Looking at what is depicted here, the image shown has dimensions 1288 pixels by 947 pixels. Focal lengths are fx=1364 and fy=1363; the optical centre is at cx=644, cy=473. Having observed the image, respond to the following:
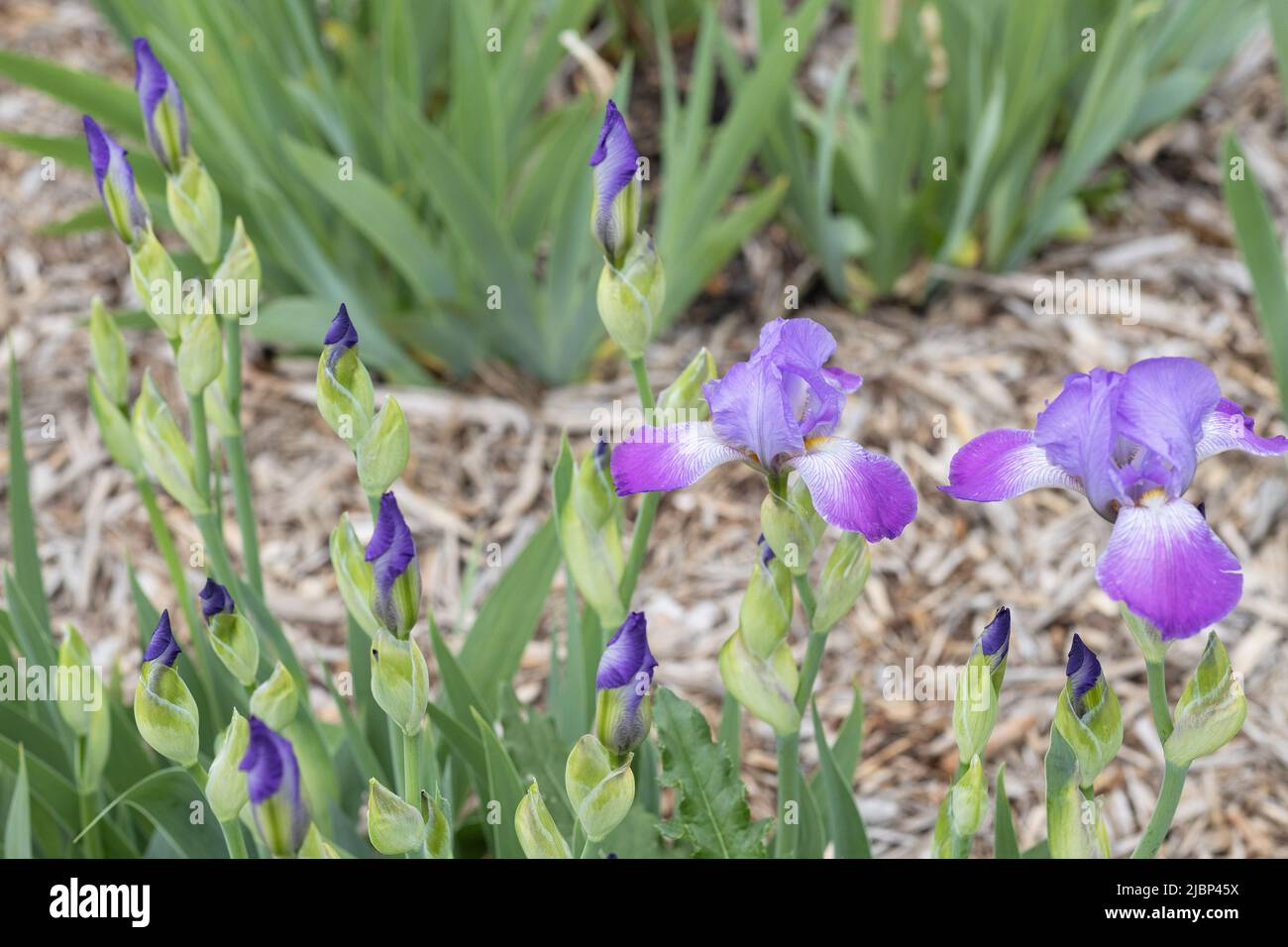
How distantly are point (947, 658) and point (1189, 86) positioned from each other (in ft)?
3.10

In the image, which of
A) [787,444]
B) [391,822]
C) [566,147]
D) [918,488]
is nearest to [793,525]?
[787,444]

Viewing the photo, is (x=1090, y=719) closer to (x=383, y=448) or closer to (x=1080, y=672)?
(x=1080, y=672)

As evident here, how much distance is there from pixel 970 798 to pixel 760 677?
0.14 m

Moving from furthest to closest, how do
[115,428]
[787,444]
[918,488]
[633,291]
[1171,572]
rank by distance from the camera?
[918,488] < [115,428] < [633,291] < [787,444] < [1171,572]

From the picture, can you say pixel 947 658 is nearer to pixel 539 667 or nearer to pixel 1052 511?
pixel 1052 511

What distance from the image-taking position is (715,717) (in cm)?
148

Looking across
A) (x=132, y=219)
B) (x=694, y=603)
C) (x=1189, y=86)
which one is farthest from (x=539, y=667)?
(x=1189, y=86)

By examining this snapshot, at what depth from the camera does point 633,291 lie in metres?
0.83

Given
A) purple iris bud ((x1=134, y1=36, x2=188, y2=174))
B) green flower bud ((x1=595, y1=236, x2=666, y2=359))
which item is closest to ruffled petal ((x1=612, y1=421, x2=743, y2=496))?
green flower bud ((x1=595, y1=236, x2=666, y2=359))

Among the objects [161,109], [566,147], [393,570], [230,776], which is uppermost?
[566,147]

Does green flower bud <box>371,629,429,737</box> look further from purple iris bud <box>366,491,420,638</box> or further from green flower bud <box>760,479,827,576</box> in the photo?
green flower bud <box>760,479,827,576</box>

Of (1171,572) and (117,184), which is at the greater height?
A: (117,184)
